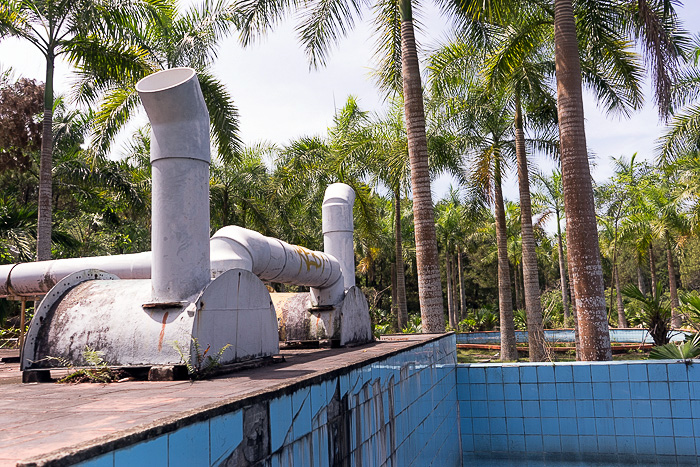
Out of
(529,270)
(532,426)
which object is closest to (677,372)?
(532,426)

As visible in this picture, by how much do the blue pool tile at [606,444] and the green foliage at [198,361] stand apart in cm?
575

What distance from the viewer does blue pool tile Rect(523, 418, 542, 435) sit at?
7.91m

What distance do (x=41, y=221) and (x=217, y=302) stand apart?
8.47 meters

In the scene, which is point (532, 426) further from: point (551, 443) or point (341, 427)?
point (341, 427)

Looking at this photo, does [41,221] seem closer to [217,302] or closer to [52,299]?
[52,299]

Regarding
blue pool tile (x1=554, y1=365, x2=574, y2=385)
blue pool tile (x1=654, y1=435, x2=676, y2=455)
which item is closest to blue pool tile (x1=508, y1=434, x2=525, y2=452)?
blue pool tile (x1=554, y1=365, x2=574, y2=385)

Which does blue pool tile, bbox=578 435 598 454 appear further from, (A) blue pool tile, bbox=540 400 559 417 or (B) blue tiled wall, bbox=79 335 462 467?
(B) blue tiled wall, bbox=79 335 462 467

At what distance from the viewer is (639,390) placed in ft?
24.7

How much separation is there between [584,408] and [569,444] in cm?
54

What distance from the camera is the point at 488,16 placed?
9828 millimetres

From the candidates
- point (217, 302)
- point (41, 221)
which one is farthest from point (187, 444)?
point (41, 221)

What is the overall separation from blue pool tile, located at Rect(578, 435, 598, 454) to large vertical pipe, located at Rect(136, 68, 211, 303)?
5751 mm

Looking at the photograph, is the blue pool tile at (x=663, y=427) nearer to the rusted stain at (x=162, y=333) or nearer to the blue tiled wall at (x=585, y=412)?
the blue tiled wall at (x=585, y=412)

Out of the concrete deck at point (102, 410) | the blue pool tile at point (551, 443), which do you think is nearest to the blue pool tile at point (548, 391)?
the blue pool tile at point (551, 443)
